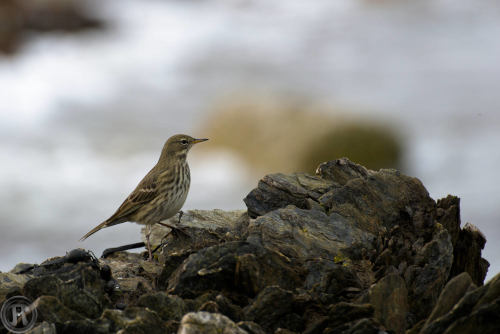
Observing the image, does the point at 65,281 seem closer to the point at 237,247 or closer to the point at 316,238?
the point at 237,247

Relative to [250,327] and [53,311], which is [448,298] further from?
[53,311]

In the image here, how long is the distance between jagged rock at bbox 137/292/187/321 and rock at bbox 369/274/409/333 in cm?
104

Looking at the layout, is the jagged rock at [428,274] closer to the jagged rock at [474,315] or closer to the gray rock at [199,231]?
the jagged rock at [474,315]

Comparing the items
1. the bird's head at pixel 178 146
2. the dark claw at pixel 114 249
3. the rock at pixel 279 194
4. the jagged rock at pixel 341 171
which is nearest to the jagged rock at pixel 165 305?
the rock at pixel 279 194

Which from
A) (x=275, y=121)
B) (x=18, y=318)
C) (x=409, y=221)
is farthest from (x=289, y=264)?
(x=275, y=121)

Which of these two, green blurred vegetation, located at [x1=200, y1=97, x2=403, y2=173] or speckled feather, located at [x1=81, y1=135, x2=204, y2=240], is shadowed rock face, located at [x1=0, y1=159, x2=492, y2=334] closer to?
speckled feather, located at [x1=81, y1=135, x2=204, y2=240]

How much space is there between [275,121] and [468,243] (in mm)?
14087

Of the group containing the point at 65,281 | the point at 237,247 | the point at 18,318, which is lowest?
the point at 18,318

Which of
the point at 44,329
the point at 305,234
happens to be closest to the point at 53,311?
the point at 44,329

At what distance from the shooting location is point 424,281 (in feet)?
12.9

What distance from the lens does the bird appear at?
23.5ft

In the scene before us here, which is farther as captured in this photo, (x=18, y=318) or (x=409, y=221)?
(x=409, y=221)

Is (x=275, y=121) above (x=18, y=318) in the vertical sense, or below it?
above

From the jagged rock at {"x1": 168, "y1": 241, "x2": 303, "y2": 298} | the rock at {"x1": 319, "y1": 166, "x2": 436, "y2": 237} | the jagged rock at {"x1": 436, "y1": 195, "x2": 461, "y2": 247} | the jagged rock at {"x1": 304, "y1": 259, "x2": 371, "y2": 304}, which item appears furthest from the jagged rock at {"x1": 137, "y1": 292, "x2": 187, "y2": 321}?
the jagged rock at {"x1": 436, "y1": 195, "x2": 461, "y2": 247}
